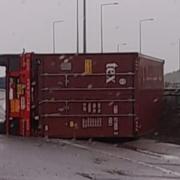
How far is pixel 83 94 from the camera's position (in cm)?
2127

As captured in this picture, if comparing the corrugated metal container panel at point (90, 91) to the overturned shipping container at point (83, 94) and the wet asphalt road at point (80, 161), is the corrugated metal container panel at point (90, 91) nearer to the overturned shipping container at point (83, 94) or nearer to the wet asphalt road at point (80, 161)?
the overturned shipping container at point (83, 94)

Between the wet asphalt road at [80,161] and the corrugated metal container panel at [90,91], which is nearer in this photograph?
the wet asphalt road at [80,161]

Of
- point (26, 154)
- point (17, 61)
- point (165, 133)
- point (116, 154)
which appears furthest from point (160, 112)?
point (26, 154)

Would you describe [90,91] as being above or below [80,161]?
above

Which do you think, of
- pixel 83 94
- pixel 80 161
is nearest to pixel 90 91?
pixel 83 94

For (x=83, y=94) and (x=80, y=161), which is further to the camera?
(x=83, y=94)

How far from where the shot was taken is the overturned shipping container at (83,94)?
21.2 meters

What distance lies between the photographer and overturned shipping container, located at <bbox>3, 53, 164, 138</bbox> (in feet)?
69.7

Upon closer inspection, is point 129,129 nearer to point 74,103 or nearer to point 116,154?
point 74,103

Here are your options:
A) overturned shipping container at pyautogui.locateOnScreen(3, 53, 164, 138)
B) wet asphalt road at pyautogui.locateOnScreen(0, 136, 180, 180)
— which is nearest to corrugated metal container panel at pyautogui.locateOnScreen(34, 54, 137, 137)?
overturned shipping container at pyautogui.locateOnScreen(3, 53, 164, 138)

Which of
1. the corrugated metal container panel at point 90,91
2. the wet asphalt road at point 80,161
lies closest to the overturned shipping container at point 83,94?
the corrugated metal container panel at point 90,91

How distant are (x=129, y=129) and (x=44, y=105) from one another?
265cm

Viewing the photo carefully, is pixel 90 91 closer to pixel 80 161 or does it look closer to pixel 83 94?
pixel 83 94

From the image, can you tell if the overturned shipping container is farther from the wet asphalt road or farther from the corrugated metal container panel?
the wet asphalt road
